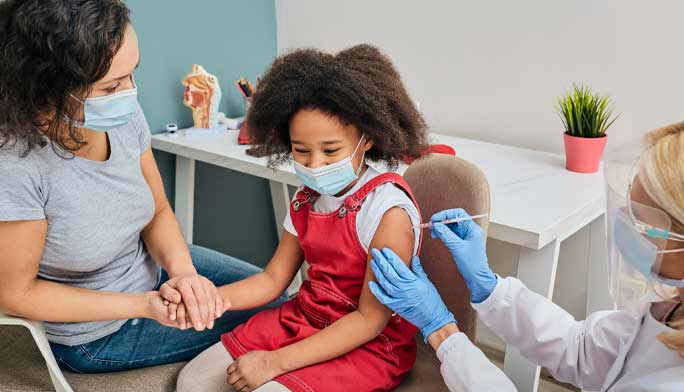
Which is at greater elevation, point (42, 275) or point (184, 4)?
point (184, 4)

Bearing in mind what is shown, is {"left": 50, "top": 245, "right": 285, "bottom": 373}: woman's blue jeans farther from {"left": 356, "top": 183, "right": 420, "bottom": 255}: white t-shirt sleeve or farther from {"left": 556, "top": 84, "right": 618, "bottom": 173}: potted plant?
{"left": 556, "top": 84, "right": 618, "bottom": 173}: potted plant

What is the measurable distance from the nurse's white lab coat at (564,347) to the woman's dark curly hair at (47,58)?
867 millimetres

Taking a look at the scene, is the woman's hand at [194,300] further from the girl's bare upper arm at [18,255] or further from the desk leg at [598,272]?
the desk leg at [598,272]

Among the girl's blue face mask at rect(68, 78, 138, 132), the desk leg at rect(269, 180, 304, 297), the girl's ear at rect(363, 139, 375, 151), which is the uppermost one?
the girl's blue face mask at rect(68, 78, 138, 132)

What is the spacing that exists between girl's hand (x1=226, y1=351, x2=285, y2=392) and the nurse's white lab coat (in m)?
0.33

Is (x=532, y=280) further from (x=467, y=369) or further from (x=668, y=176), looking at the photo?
(x=668, y=176)

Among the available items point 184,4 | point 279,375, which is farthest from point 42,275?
point 184,4

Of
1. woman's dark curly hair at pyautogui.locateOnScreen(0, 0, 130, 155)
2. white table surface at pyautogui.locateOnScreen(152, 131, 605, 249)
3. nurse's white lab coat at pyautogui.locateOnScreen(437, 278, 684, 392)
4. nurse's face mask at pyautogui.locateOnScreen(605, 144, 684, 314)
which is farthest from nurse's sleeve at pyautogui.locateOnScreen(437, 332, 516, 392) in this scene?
woman's dark curly hair at pyautogui.locateOnScreen(0, 0, 130, 155)

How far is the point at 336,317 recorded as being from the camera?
4.15ft

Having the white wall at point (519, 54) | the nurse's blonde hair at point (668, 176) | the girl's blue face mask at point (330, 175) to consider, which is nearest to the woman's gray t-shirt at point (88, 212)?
the girl's blue face mask at point (330, 175)

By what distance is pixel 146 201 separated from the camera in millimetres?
1406

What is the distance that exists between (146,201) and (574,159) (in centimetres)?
122

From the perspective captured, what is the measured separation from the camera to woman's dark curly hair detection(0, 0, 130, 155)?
3.52 feet

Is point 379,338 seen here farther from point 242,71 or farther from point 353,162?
point 242,71
